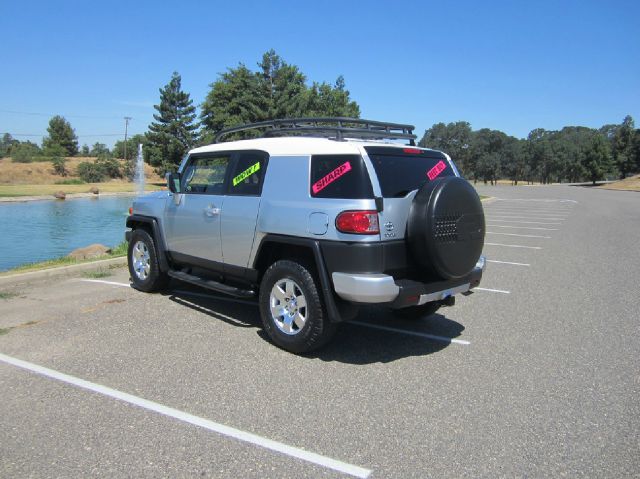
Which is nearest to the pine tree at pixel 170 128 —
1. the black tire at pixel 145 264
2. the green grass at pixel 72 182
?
the green grass at pixel 72 182

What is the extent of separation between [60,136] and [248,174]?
12549 cm

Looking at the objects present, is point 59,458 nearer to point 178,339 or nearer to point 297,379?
point 297,379

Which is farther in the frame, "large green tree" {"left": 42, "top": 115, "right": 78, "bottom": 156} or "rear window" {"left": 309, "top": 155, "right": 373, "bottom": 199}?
"large green tree" {"left": 42, "top": 115, "right": 78, "bottom": 156}

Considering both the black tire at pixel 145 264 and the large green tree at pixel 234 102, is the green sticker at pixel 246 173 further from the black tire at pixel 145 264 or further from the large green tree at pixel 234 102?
the large green tree at pixel 234 102

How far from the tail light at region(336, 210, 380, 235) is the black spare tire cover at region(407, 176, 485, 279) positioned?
0.37m

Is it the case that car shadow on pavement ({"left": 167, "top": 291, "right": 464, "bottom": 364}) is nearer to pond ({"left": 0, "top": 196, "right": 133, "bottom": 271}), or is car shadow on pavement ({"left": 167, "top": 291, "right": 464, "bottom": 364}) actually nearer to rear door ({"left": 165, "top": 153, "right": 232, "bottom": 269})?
rear door ({"left": 165, "top": 153, "right": 232, "bottom": 269})

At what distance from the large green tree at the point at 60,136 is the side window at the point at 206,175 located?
11986cm

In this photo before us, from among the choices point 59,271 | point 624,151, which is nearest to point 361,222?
point 59,271

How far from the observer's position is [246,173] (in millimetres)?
5375

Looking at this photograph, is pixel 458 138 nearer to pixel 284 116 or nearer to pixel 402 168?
pixel 284 116


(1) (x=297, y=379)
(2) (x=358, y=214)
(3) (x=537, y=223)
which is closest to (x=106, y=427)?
(1) (x=297, y=379)

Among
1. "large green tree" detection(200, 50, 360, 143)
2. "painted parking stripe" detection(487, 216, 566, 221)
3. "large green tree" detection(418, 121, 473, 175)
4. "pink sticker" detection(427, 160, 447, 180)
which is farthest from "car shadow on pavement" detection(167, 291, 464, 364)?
"large green tree" detection(418, 121, 473, 175)

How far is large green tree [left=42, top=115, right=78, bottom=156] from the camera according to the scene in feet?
371

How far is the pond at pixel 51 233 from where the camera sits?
16.0m
